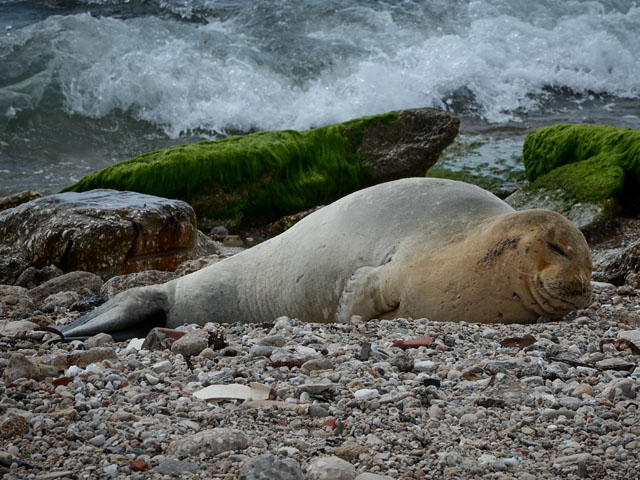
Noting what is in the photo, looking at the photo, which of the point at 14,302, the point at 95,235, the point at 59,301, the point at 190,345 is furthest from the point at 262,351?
the point at 95,235

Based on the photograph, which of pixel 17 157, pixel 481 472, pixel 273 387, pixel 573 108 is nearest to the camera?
pixel 481 472

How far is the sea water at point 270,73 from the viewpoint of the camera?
12.8m

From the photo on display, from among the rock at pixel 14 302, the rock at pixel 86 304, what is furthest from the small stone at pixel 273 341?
the rock at pixel 14 302

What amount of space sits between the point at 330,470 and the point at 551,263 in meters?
2.02

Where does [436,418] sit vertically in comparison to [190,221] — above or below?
above

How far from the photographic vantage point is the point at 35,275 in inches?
260

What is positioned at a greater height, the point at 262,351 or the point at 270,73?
the point at 262,351

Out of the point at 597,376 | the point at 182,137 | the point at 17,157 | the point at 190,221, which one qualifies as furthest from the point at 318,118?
the point at 597,376

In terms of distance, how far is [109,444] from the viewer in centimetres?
246

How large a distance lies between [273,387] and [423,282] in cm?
136

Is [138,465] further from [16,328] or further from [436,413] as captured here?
[16,328]

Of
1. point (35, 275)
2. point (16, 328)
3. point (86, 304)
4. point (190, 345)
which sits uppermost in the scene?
point (190, 345)

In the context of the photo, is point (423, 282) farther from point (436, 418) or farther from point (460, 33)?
point (460, 33)

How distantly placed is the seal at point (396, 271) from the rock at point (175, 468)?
2.05m
